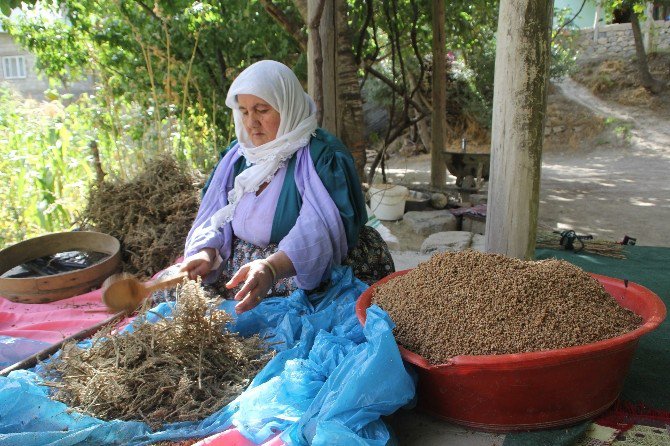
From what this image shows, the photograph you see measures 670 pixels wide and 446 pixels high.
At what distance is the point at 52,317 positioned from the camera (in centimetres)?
264

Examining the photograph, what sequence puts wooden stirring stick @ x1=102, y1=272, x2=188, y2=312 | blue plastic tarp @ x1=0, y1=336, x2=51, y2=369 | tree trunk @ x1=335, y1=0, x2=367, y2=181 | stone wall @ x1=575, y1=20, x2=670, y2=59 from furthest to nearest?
1. stone wall @ x1=575, y1=20, x2=670, y2=59
2. tree trunk @ x1=335, y1=0, x2=367, y2=181
3. blue plastic tarp @ x1=0, y1=336, x2=51, y2=369
4. wooden stirring stick @ x1=102, y1=272, x2=188, y2=312

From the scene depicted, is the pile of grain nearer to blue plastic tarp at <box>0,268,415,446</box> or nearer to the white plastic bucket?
blue plastic tarp at <box>0,268,415,446</box>

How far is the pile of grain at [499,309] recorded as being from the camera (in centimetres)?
153

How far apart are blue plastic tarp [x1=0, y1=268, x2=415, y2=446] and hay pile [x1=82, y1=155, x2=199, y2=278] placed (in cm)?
145

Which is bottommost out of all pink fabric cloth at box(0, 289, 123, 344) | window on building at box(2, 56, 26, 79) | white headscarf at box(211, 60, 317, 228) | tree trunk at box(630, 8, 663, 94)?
pink fabric cloth at box(0, 289, 123, 344)

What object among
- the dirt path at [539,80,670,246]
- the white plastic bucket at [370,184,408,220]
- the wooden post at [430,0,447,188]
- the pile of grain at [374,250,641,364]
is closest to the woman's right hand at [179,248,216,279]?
the pile of grain at [374,250,641,364]

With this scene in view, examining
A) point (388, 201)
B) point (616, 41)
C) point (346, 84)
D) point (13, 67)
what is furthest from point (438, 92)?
point (13, 67)

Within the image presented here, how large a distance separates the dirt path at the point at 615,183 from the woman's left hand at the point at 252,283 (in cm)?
381

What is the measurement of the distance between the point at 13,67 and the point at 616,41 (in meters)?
18.7

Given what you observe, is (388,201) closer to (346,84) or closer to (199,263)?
(346,84)

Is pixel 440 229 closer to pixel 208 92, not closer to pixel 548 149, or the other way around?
pixel 208 92

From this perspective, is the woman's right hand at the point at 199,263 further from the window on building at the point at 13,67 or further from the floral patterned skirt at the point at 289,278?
the window on building at the point at 13,67

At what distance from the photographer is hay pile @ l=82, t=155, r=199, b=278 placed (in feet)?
10.8

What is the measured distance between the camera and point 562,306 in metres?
1.60
